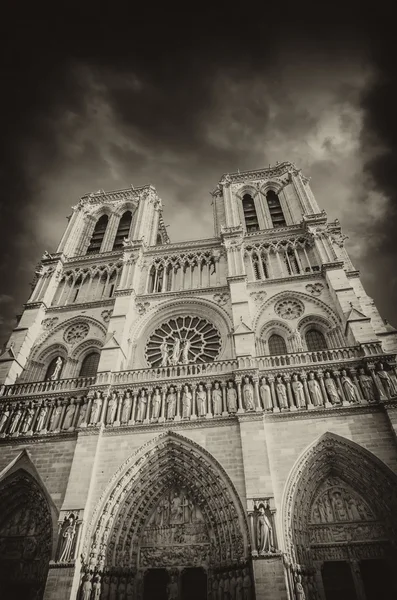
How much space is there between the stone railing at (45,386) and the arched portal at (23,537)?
2878 millimetres

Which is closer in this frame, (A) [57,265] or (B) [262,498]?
(B) [262,498]

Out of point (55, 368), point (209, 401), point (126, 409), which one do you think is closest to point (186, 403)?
point (209, 401)

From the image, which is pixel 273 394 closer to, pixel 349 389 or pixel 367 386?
pixel 349 389

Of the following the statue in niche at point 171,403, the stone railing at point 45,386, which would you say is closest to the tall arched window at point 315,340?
the statue in niche at point 171,403

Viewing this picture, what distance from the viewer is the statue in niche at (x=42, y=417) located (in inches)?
484

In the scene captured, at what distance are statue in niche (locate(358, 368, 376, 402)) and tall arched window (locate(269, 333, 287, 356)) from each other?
11.5 feet

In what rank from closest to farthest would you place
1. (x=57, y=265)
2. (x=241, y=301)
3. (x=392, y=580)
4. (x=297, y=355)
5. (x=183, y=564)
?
(x=392, y=580) < (x=183, y=564) < (x=297, y=355) < (x=241, y=301) < (x=57, y=265)

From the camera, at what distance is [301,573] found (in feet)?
29.2

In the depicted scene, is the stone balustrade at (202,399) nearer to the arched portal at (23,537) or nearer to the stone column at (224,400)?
the stone column at (224,400)

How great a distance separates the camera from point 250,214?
75.3 feet

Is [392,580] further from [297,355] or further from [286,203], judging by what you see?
[286,203]

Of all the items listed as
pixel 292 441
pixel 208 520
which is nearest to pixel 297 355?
pixel 292 441

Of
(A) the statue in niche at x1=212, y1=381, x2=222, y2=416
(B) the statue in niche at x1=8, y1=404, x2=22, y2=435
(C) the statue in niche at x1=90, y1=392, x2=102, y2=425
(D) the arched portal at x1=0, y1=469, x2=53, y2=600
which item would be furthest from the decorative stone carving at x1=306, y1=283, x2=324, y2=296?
(D) the arched portal at x1=0, y1=469, x2=53, y2=600

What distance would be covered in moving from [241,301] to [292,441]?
6.25 m
